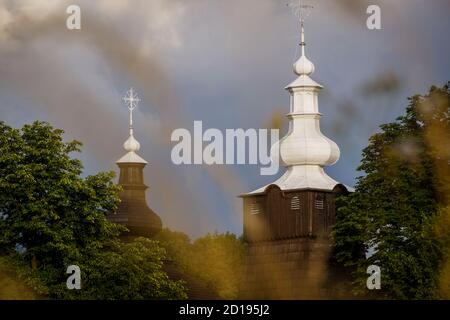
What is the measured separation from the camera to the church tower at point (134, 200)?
115562mm

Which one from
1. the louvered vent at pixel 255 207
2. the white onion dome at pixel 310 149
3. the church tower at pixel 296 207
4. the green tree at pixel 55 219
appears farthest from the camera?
the louvered vent at pixel 255 207

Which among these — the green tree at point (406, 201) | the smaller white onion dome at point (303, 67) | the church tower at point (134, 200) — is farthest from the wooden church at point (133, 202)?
the green tree at point (406, 201)

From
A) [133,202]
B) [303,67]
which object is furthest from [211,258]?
[303,67]

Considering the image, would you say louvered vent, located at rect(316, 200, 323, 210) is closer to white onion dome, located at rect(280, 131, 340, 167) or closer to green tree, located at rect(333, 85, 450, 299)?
white onion dome, located at rect(280, 131, 340, 167)

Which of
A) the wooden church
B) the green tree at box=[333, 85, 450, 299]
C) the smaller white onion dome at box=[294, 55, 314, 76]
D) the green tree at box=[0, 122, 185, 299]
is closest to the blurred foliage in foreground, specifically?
the wooden church

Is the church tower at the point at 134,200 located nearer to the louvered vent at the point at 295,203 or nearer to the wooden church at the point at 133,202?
the wooden church at the point at 133,202

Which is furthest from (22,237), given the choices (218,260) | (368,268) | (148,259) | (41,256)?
(218,260)

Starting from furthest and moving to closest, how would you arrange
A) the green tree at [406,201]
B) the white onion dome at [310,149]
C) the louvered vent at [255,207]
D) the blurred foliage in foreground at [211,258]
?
the blurred foliage in foreground at [211,258]
the louvered vent at [255,207]
the white onion dome at [310,149]
the green tree at [406,201]

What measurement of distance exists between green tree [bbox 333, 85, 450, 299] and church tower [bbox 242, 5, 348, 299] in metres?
10.6

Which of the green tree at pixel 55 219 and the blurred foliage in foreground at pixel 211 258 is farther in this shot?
the blurred foliage in foreground at pixel 211 258

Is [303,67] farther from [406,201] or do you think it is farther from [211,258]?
[406,201]

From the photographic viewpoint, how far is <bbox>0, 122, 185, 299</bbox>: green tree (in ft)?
278

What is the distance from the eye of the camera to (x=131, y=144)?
116m

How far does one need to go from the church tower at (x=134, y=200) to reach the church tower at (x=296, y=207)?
7.58 m
